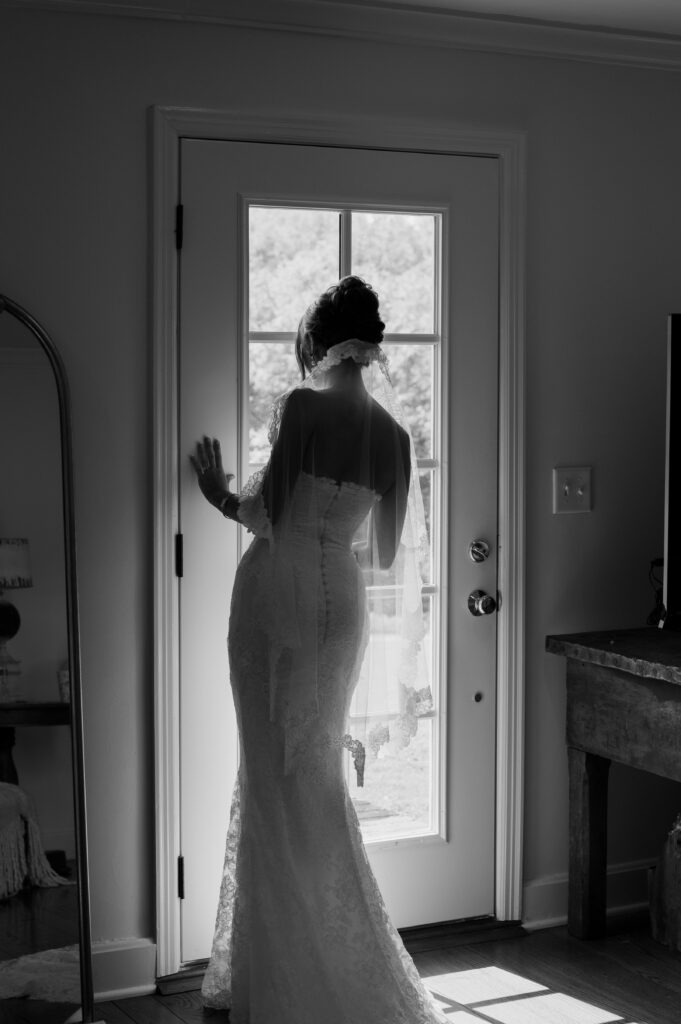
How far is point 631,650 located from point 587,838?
0.58 meters

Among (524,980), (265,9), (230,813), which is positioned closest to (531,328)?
(265,9)

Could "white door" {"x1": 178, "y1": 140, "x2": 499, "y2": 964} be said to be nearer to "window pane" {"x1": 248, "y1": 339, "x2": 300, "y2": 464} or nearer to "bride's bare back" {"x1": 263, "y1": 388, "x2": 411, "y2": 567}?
"window pane" {"x1": 248, "y1": 339, "x2": 300, "y2": 464}

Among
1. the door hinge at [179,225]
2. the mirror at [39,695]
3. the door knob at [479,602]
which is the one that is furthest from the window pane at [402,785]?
the door hinge at [179,225]

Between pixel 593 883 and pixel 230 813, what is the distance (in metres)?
1.04

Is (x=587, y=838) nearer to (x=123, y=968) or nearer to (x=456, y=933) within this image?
(x=456, y=933)

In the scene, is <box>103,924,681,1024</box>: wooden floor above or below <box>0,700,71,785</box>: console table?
below

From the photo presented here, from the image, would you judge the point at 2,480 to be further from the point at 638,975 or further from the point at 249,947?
the point at 638,975

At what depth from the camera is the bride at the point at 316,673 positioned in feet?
A: 8.00

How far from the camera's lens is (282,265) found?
9.31 ft

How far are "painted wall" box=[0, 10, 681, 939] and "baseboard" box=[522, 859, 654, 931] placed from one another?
0.03m

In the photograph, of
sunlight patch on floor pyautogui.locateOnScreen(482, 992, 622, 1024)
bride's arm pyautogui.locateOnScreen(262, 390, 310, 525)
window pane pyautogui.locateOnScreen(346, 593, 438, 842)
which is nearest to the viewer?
bride's arm pyautogui.locateOnScreen(262, 390, 310, 525)

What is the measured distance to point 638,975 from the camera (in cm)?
288

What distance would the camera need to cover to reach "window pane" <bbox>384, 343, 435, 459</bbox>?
9.72 ft

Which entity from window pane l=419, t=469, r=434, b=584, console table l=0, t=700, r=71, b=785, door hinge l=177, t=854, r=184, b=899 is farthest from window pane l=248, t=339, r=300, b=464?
door hinge l=177, t=854, r=184, b=899
